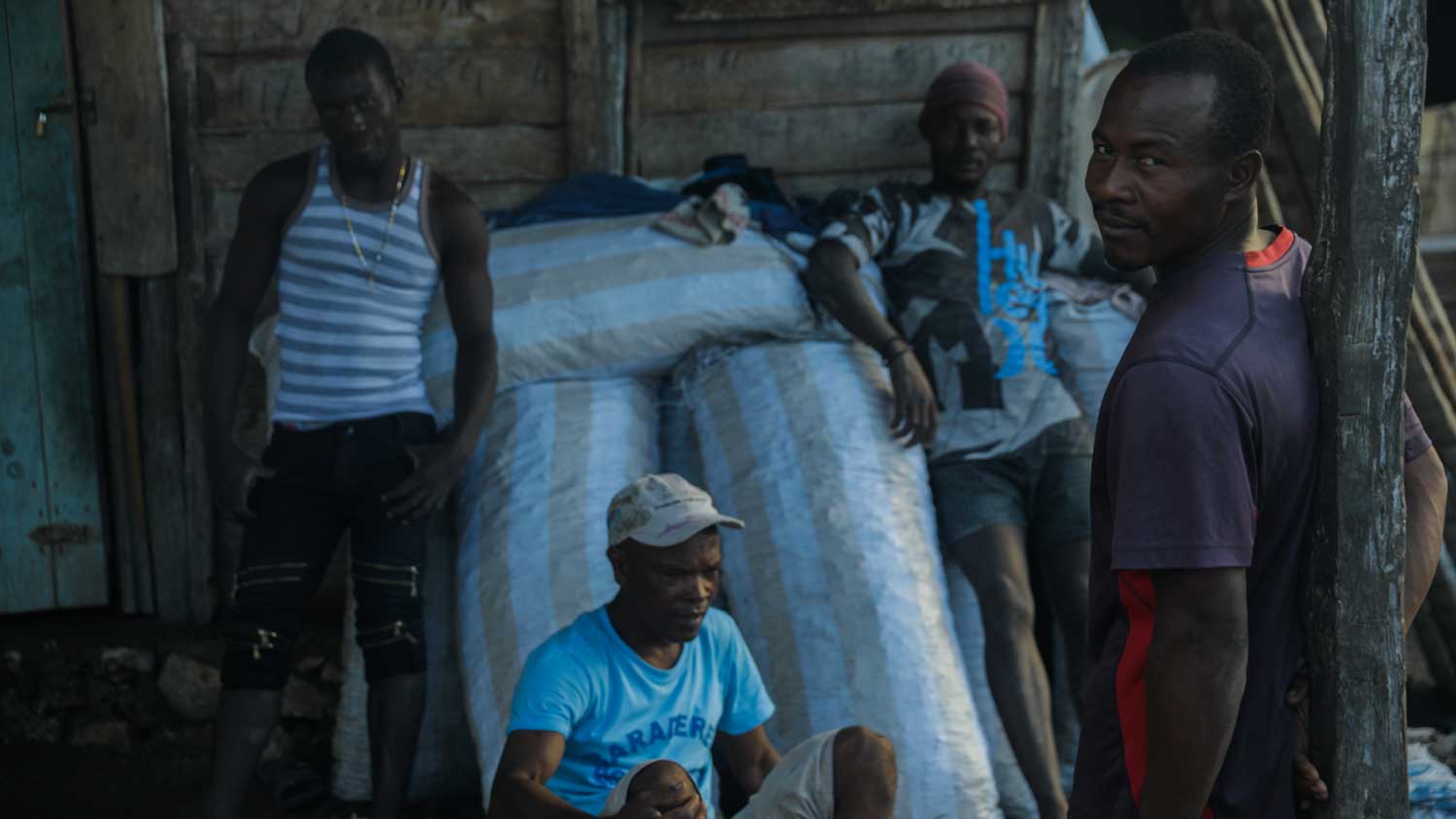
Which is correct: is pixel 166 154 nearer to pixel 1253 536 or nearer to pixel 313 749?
pixel 313 749

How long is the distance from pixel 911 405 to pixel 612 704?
1303 millimetres

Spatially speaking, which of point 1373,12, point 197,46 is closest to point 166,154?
point 197,46

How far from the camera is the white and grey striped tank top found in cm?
337

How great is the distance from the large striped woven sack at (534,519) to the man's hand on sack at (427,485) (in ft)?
0.71

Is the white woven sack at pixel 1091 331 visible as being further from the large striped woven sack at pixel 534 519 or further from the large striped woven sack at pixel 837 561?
the large striped woven sack at pixel 534 519

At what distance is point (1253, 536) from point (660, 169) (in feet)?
10.2

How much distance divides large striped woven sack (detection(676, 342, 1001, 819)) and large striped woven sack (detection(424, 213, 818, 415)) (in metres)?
0.08

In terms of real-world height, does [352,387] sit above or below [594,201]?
below

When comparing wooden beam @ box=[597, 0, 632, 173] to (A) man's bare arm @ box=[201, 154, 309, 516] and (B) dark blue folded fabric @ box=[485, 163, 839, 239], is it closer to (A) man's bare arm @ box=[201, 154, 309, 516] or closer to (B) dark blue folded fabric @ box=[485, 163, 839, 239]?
(B) dark blue folded fabric @ box=[485, 163, 839, 239]

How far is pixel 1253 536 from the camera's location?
1.57 metres

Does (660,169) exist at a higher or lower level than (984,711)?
higher

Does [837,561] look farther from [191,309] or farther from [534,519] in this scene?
[191,309]

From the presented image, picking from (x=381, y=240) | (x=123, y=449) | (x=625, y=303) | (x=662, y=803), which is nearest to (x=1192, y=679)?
(x=662, y=803)

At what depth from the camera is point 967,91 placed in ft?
13.0
